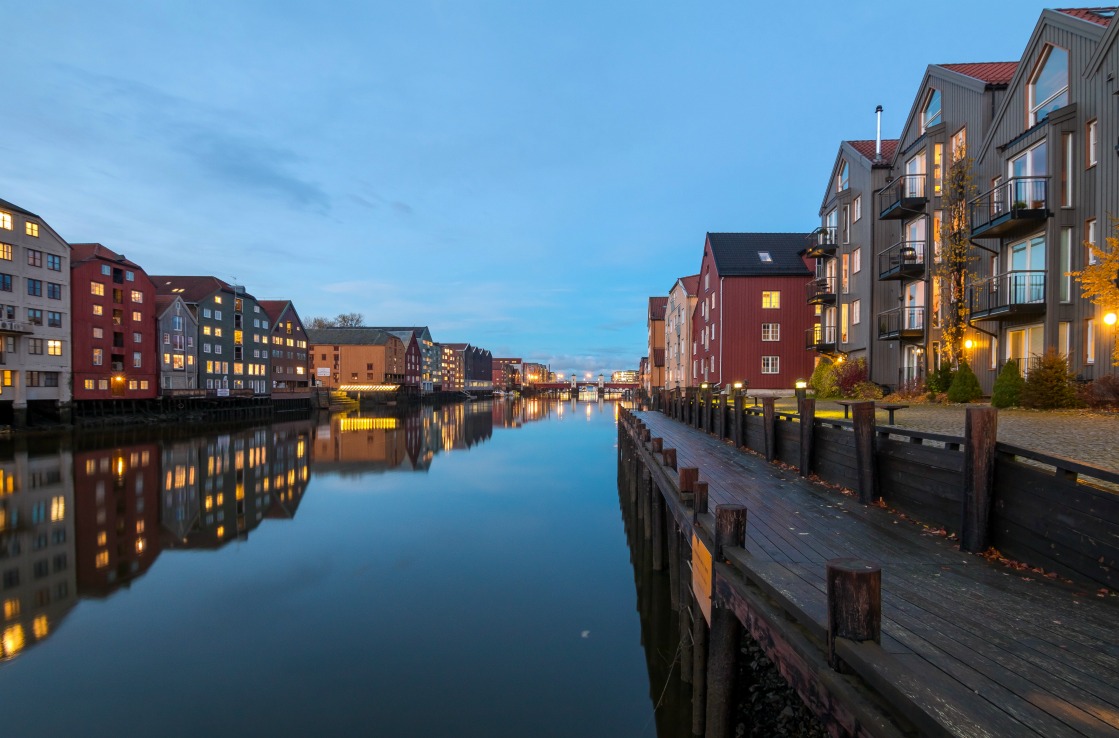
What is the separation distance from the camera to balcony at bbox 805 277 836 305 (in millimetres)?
33500

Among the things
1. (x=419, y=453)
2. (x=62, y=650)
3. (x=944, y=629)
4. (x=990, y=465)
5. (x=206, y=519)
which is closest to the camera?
(x=944, y=629)

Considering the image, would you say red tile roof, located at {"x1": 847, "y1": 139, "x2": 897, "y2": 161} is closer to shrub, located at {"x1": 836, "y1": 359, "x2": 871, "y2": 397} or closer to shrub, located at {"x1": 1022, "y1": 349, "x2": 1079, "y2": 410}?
shrub, located at {"x1": 836, "y1": 359, "x2": 871, "y2": 397}

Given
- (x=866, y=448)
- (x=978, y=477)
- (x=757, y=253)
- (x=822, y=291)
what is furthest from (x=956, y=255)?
(x=978, y=477)

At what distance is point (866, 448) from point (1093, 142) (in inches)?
646

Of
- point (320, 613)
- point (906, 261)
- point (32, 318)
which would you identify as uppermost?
point (906, 261)

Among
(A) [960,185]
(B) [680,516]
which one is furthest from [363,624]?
(A) [960,185]

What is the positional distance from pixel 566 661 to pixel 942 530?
6.35 m

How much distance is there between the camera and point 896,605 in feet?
16.0

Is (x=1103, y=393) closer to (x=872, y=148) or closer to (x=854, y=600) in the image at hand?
(x=854, y=600)

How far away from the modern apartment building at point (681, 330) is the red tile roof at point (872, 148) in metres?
21.5

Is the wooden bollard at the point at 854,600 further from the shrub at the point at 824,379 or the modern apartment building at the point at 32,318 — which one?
the modern apartment building at the point at 32,318

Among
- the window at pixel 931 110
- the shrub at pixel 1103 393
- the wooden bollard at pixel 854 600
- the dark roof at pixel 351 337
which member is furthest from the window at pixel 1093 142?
the dark roof at pixel 351 337

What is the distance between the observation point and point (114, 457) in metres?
31.6

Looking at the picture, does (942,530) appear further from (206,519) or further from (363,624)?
(206,519)
